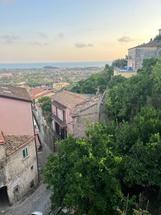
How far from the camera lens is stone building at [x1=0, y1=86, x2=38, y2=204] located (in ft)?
92.9

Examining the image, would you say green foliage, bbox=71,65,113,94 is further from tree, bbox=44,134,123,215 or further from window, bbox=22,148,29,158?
tree, bbox=44,134,123,215

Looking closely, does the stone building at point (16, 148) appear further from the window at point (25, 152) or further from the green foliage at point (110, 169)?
the green foliage at point (110, 169)

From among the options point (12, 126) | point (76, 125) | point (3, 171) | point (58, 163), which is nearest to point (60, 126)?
point (76, 125)

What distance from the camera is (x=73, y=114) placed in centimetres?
3844

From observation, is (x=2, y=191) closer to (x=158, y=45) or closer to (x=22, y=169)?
(x=22, y=169)

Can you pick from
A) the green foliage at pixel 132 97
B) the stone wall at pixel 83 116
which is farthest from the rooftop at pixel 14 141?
the green foliage at pixel 132 97

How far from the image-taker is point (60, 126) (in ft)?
148

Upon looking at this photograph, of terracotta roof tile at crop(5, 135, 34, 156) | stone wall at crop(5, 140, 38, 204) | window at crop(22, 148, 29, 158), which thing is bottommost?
stone wall at crop(5, 140, 38, 204)

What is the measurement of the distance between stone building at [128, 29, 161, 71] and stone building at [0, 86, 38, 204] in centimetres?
3590

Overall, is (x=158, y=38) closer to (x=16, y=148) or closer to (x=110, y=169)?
(x=16, y=148)

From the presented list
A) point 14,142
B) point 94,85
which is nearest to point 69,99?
point 94,85

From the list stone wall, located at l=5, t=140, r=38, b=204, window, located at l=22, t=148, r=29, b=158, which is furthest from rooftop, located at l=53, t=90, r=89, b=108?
window, located at l=22, t=148, r=29, b=158

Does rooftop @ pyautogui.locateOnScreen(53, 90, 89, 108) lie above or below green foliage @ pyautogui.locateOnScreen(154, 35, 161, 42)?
below

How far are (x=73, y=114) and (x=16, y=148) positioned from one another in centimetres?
1062
